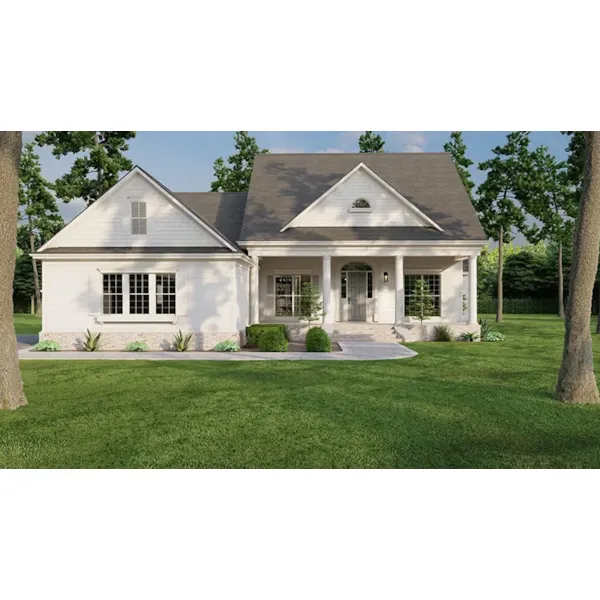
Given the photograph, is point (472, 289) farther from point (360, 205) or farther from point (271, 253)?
point (271, 253)

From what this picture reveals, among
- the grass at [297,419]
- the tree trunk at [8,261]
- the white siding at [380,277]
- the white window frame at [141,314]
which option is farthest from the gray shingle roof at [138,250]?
the tree trunk at [8,261]

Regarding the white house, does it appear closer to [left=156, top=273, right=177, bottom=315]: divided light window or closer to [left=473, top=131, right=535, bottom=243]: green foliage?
[left=156, top=273, right=177, bottom=315]: divided light window

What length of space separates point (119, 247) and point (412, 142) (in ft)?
61.5

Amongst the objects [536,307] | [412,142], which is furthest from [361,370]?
[536,307]

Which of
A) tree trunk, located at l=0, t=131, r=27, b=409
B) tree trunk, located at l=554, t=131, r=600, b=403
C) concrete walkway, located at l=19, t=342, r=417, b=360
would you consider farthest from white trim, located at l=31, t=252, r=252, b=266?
tree trunk, located at l=554, t=131, r=600, b=403

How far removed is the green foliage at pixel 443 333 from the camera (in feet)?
67.1

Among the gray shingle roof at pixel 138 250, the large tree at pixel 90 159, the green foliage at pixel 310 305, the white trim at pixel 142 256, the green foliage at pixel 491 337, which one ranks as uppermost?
the large tree at pixel 90 159

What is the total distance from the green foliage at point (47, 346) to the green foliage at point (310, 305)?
9.42m

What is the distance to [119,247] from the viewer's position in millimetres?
17969

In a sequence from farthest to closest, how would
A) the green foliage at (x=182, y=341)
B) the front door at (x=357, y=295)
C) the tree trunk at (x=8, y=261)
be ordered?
the front door at (x=357, y=295), the green foliage at (x=182, y=341), the tree trunk at (x=8, y=261)

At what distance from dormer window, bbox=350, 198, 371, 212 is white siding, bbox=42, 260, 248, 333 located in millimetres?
6664

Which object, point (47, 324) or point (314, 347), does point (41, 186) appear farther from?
point (314, 347)

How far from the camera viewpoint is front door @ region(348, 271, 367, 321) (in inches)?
933

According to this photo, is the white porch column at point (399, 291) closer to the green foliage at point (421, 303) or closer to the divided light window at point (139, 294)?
the green foliage at point (421, 303)
